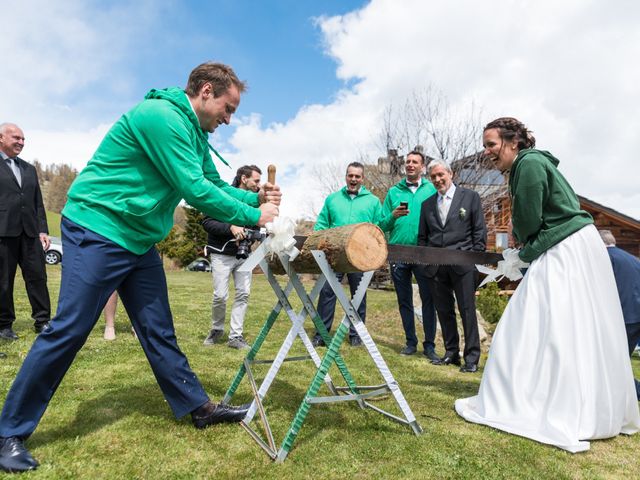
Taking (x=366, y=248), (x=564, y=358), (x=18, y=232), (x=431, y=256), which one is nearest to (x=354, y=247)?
(x=366, y=248)

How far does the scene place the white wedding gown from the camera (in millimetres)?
3238

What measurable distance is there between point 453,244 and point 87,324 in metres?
4.07

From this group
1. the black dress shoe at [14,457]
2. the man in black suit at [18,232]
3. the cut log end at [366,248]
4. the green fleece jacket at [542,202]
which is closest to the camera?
the black dress shoe at [14,457]

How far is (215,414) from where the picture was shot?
328 cm

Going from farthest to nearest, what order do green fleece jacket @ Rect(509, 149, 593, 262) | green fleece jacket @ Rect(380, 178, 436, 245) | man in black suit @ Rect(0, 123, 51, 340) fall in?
green fleece jacket @ Rect(380, 178, 436, 245) → man in black suit @ Rect(0, 123, 51, 340) → green fleece jacket @ Rect(509, 149, 593, 262)

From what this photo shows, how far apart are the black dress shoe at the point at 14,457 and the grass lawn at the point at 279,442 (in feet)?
0.23

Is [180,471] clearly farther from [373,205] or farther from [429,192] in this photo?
[429,192]

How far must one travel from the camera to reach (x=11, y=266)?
5812mm

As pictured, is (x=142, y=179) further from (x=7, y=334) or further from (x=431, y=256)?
(x=7, y=334)

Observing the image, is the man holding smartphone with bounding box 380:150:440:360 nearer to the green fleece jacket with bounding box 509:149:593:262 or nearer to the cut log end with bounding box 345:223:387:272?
the green fleece jacket with bounding box 509:149:593:262

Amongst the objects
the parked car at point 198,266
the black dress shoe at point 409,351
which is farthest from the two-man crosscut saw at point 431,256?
the parked car at point 198,266

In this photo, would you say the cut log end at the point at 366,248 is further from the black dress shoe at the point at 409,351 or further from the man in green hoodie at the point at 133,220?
the black dress shoe at the point at 409,351

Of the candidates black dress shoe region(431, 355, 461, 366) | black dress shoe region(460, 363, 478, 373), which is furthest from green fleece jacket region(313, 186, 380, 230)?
black dress shoe region(460, 363, 478, 373)

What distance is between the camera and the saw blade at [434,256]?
10.7ft
